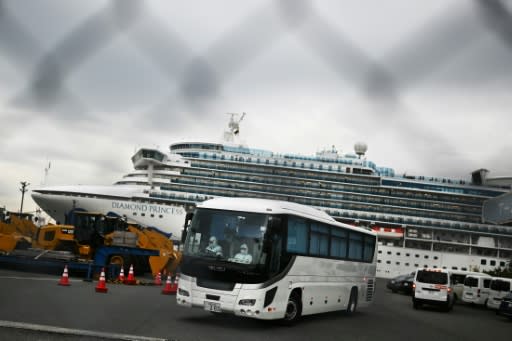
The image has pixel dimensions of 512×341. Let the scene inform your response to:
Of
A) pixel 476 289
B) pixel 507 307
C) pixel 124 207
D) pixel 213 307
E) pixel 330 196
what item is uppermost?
pixel 330 196

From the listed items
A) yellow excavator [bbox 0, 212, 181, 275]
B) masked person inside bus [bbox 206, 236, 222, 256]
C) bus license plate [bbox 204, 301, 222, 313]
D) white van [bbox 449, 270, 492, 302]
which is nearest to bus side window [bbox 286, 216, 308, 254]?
masked person inside bus [bbox 206, 236, 222, 256]

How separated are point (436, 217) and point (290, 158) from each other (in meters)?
13.9

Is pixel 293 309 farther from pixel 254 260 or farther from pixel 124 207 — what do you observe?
pixel 124 207

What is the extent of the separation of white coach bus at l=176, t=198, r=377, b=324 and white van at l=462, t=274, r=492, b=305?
14.7 m

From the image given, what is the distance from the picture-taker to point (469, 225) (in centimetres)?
5378

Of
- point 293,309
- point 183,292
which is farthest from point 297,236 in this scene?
point 183,292

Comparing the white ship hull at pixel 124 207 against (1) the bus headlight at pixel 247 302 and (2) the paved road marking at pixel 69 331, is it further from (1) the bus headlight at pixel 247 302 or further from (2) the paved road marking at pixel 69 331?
(2) the paved road marking at pixel 69 331

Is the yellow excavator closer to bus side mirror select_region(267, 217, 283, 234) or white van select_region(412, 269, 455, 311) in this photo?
white van select_region(412, 269, 455, 311)

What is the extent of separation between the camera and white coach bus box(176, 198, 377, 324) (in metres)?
9.89

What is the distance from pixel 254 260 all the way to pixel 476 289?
58.2 ft

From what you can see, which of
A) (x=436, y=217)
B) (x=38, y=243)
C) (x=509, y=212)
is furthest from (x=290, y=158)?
(x=38, y=243)

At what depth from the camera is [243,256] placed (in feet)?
33.4

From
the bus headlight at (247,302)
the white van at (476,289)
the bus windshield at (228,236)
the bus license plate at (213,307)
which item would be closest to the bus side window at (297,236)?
the bus windshield at (228,236)

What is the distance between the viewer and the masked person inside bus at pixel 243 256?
398 inches
